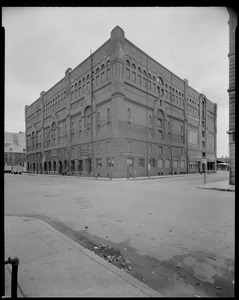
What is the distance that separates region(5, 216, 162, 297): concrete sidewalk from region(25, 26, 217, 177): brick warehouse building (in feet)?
84.0

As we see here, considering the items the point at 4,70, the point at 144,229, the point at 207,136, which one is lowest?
the point at 144,229

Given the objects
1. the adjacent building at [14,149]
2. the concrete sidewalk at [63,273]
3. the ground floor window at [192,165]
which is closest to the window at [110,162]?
the concrete sidewalk at [63,273]

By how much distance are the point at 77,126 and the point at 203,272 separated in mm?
38954

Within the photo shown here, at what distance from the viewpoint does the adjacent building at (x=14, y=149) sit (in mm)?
87062

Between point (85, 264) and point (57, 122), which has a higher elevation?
point (57, 122)

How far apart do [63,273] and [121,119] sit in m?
28.7

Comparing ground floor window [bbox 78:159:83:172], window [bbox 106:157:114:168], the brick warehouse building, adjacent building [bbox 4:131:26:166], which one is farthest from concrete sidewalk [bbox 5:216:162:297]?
adjacent building [bbox 4:131:26:166]

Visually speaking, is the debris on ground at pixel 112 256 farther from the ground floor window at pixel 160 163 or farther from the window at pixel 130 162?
the ground floor window at pixel 160 163

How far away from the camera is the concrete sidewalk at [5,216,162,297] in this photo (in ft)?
8.82

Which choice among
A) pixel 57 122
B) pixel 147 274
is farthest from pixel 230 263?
pixel 57 122

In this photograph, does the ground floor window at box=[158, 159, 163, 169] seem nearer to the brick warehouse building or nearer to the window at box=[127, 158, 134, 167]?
the brick warehouse building

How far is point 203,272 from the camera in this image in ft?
11.2

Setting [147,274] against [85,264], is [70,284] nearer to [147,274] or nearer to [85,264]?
[85,264]
